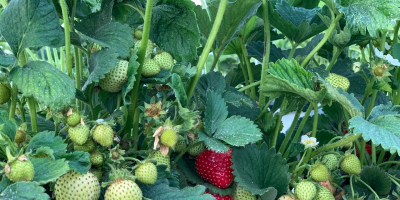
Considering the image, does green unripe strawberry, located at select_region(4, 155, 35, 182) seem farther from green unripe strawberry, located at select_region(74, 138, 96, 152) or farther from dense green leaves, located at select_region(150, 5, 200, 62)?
dense green leaves, located at select_region(150, 5, 200, 62)

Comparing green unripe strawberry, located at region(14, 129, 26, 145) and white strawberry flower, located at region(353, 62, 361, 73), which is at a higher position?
white strawberry flower, located at region(353, 62, 361, 73)

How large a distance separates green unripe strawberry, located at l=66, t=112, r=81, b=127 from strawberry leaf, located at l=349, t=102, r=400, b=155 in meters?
0.28

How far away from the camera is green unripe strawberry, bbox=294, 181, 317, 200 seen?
1.60 ft

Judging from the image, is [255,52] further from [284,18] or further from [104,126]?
[104,126]

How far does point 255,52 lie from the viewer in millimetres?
763

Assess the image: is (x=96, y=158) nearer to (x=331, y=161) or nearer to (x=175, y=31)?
(x=175, y=31)

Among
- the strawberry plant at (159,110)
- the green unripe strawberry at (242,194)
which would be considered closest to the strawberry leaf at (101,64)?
the strawberry plant at (159,110)

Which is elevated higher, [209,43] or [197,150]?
[209,43]

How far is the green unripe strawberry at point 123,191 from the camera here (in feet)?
1.22

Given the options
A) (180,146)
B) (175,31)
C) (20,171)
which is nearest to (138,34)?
(175,31)

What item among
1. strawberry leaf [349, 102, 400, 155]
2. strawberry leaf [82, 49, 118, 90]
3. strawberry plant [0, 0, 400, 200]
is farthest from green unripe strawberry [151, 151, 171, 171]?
strawberry leaf [349, 102, 400, 155]

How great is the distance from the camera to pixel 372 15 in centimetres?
48

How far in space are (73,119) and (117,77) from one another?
7cm

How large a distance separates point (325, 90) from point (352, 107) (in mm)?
35
